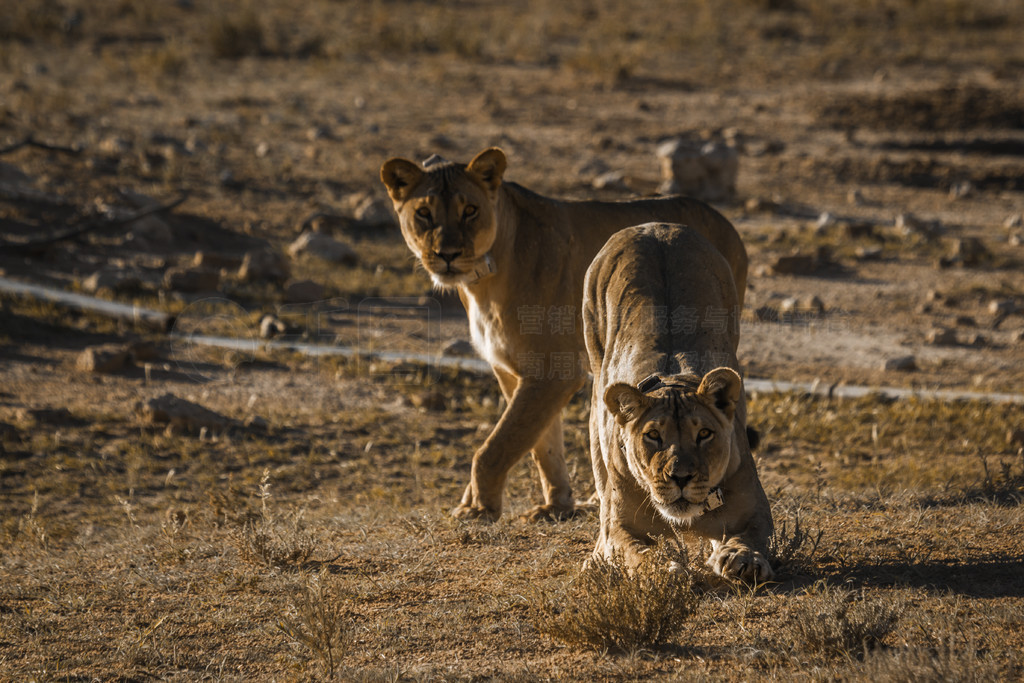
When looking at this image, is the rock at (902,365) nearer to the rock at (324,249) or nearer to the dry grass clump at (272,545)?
the rock at (324,249)

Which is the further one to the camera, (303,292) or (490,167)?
(303,292)

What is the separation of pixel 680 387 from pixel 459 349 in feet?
21.5

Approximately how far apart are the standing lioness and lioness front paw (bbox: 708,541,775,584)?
2.03 m

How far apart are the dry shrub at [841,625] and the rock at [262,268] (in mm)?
9339

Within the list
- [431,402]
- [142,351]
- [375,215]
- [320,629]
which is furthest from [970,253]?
[320,629]

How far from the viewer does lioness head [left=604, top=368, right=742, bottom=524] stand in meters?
4.42

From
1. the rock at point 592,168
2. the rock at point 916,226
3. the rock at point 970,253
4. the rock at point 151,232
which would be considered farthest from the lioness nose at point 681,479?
the rock at point 592,168

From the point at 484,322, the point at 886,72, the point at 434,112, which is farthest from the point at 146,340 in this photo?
the point at 886,72

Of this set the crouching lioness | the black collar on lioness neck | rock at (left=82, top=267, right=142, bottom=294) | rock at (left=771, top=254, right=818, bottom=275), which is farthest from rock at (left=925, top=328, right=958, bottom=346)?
rock at (left=82, top=267, right=142, bottom=294)

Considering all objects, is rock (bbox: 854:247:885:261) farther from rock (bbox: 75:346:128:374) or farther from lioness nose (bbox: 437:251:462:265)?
rock (bbox: 75:346:128:374)

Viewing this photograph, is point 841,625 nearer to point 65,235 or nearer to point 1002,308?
point 1002,308

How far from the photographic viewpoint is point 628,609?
14.3 feet

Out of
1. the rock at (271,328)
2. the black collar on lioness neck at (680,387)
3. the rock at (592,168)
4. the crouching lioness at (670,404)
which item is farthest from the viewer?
the rock at (592,168)

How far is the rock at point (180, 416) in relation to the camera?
9344 mm
